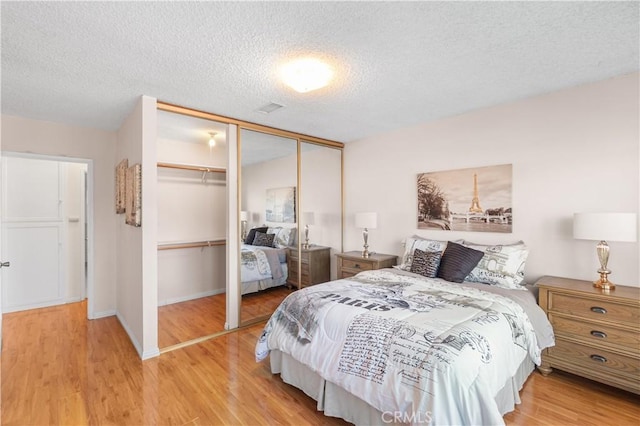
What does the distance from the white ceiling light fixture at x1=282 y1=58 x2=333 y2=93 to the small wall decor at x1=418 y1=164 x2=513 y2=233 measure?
6.51 feet

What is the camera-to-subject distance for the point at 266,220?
3895mm

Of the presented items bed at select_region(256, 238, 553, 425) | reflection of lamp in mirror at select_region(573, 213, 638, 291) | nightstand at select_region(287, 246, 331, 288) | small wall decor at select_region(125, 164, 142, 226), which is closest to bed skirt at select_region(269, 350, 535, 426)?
bed at select_region(256, 238, 553, 425)

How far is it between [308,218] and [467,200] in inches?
81.8

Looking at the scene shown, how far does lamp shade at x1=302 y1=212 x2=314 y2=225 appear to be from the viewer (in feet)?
14.0

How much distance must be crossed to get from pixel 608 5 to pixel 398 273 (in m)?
2.48

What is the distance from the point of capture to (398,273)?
3166mm

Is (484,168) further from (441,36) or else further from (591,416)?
(591,416)

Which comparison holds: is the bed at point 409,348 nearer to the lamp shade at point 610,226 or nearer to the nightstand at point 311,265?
the lamp shade at point 610,226

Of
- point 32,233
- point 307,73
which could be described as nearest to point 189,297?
point 32,233

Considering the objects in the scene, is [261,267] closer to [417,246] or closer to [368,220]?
[368,220]

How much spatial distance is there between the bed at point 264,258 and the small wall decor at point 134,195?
3.78 ft

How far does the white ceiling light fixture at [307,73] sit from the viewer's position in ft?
7.38

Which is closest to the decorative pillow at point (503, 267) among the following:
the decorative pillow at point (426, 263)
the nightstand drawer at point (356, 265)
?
the decorative pillow at point (426, 263)

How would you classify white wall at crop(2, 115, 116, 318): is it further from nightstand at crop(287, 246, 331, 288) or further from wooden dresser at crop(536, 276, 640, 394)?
wooden dresser at crop(536, 276, 640, 394)
